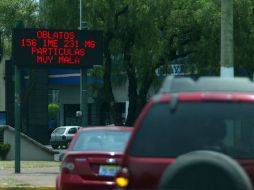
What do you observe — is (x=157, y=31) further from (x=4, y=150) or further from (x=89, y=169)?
(x=89, y=169)

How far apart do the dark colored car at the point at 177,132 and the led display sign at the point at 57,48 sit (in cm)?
1319

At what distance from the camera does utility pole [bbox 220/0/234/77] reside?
594 inches

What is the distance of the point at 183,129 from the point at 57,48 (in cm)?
1358

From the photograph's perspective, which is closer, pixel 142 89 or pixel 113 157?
pixel 113 157

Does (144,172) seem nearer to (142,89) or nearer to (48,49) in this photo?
(48,49)

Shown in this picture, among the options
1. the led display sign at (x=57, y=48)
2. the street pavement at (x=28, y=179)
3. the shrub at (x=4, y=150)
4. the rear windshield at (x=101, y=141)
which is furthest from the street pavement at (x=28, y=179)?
the shrub at (x=4, y=150)

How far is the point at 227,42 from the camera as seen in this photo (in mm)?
15258

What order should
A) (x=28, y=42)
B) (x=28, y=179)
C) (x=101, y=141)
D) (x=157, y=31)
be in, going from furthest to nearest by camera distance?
(x=157, y=31)
(x=28, y=42)
(x=28, y=179)
(x=101, y=141)

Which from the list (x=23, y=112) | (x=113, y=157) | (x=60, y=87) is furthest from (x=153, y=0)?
(x=60, y=87)

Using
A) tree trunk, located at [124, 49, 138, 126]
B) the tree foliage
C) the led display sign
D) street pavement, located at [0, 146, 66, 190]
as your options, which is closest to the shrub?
tree trunk, located at [124, 49, 138, 126]

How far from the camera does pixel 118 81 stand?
26.4 m

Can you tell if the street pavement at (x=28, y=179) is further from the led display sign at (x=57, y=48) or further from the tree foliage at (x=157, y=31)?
the tree foliage at (x=157, y=31)

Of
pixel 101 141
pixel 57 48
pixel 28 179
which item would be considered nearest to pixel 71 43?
pixel 57 48

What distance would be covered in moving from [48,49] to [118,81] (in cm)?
674
